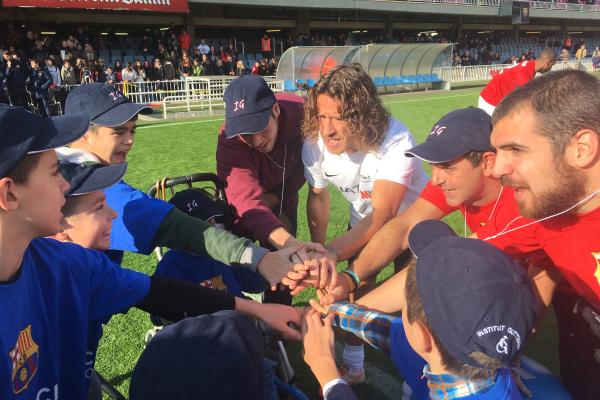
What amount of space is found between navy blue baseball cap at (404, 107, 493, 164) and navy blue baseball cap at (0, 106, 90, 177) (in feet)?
5.73

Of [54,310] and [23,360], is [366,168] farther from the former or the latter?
[23,360]

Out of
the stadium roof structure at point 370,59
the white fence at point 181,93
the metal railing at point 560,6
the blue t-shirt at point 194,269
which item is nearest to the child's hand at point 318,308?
the blue t-shirt at point 194,269

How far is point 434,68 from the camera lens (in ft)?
84.1

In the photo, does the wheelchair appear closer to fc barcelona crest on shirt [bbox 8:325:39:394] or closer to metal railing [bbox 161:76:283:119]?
fc barcelona crest on shirt [bbox 8:325:39:394]

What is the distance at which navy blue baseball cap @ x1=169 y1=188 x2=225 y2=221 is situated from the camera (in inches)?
111

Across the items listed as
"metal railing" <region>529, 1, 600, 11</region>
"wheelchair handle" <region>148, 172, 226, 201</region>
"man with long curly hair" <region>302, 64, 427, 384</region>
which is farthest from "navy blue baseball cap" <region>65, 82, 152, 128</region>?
"metal railing" <region>529, 1, 600, 11</region>

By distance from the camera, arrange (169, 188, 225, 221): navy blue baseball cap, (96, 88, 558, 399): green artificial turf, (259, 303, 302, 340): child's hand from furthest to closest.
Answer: (96, 88, 558, 399): green artificial turf, (169, 188, 225, 221): navy blue baseball cap, (259, 303, 302, 340): child's hand

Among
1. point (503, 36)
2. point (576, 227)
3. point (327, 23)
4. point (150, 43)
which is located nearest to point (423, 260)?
point (576, 227)

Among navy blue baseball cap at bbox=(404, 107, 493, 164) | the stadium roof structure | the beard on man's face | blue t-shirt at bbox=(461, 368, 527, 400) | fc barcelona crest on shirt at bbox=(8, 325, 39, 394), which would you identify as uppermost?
the stadium roof structure

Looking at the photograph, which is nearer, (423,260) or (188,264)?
(423,260)

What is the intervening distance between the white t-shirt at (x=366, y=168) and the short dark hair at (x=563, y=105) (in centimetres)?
111

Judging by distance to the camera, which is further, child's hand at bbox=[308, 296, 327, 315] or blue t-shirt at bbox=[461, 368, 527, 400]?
child's hand at bbox=[308, 296, 327, 315]

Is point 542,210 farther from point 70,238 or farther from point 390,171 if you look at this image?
point 70,238

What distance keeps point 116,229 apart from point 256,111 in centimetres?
114
